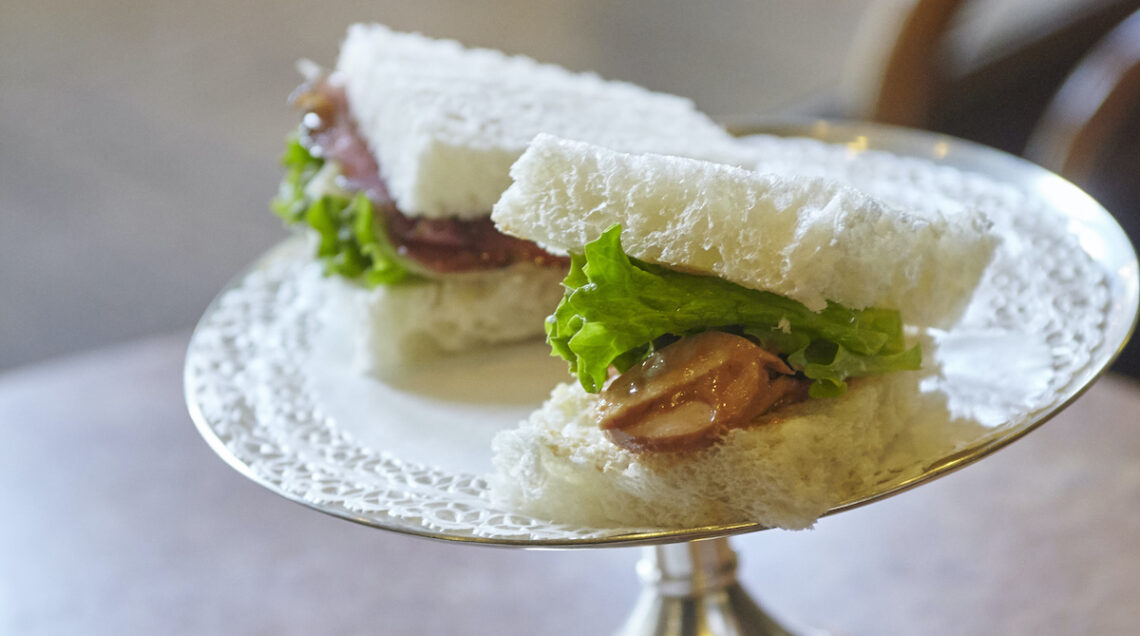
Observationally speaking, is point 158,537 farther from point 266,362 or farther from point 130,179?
point 130,179

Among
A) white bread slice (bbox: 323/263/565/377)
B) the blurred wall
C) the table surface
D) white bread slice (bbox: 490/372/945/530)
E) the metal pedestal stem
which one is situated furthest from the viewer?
the blurred wall

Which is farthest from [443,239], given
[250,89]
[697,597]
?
[250,89]

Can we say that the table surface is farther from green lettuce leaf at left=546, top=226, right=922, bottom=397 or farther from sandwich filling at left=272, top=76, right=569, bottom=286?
green lettuce leaf at left=546, top=226, right=922, bottom=397

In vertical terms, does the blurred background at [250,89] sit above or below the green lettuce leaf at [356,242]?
below

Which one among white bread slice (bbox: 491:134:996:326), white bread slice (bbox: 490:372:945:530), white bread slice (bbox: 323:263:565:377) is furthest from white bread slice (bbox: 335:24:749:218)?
white bread slice (bbox: 490:372:945:530)

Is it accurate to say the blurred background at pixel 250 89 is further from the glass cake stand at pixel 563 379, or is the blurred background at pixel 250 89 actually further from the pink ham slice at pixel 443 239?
the pink ham slice at pixel 443 239

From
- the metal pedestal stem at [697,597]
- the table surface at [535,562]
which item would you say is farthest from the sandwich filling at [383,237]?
the metal pedestal stem at [697,597]

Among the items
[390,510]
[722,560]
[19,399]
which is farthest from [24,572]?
[722,560]
